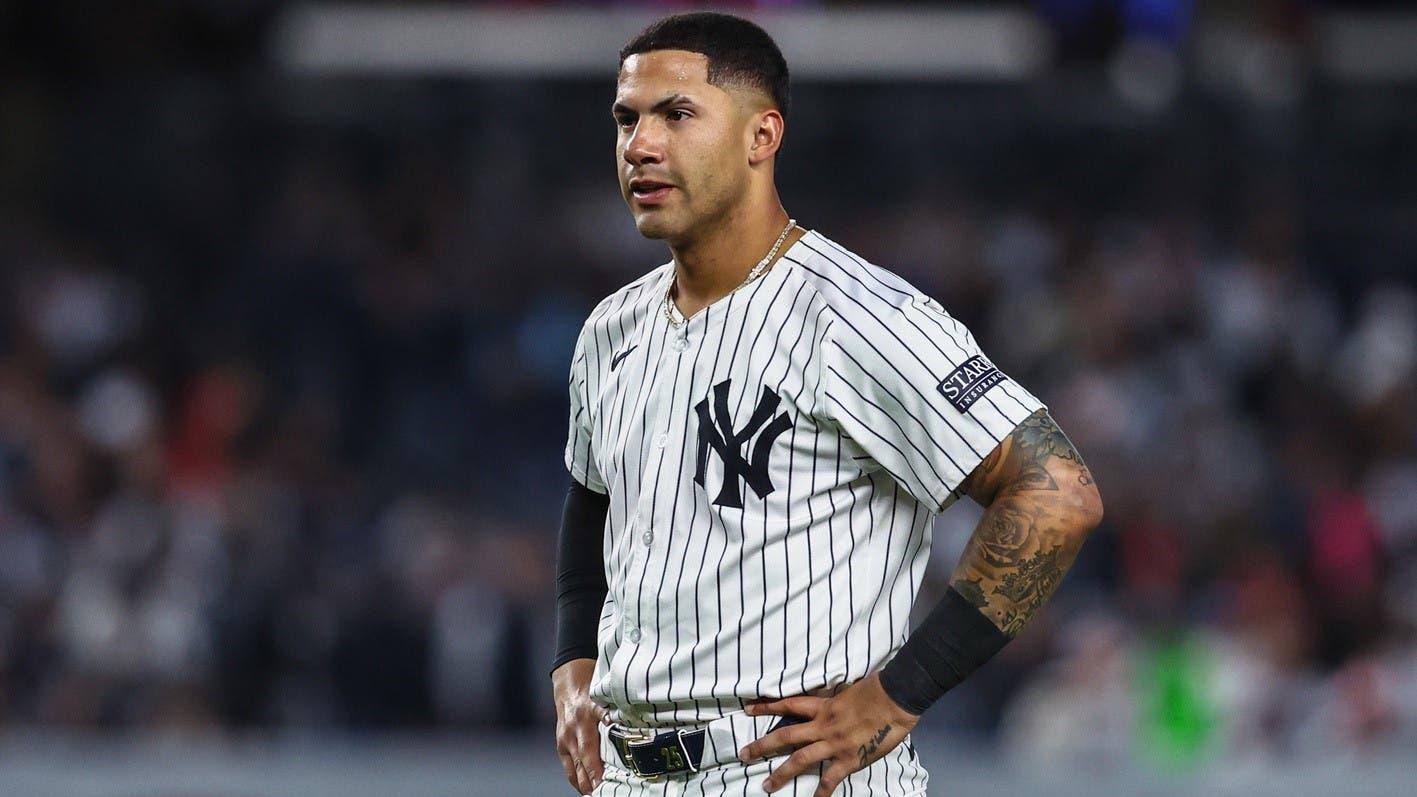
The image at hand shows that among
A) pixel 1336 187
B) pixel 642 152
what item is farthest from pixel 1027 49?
pixel 642 152

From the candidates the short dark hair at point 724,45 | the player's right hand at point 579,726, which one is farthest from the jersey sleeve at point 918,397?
the player's right hand at point 579,726

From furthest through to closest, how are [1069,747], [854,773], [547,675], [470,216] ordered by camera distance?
[470,216] < [547,675] < [1069,747] < [854,773]

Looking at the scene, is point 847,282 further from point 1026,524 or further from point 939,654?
point 939,654

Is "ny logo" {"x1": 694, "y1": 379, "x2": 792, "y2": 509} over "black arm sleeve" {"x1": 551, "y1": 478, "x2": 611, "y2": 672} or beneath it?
over

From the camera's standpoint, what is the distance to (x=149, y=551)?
8.16 metres

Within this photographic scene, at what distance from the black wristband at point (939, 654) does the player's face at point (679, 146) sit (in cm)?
69

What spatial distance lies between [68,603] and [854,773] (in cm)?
622

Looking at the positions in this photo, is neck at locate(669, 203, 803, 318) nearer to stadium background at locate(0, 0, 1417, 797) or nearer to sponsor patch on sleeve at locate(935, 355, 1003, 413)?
sponsor patch on sleeve at locate(935, 355, 1003, 413)

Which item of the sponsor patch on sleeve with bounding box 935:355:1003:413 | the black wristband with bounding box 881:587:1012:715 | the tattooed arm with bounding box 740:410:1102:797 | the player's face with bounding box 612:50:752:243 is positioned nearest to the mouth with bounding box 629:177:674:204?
the player's face with bounding box 612:50:752:243

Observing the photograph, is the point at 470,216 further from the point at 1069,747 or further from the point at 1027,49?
the point at 1069,747

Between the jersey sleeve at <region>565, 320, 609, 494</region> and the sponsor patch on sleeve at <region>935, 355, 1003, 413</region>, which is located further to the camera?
the jersey sleeve at <region>565, 320, 609, 494</region>

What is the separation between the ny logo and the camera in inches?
104

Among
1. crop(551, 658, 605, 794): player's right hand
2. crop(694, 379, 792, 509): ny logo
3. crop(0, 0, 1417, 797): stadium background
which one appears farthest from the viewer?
crop(0, 0, 1417, 797): stadium background

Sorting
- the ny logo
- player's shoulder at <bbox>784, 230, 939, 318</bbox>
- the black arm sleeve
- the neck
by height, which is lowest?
the black arm sleeve
